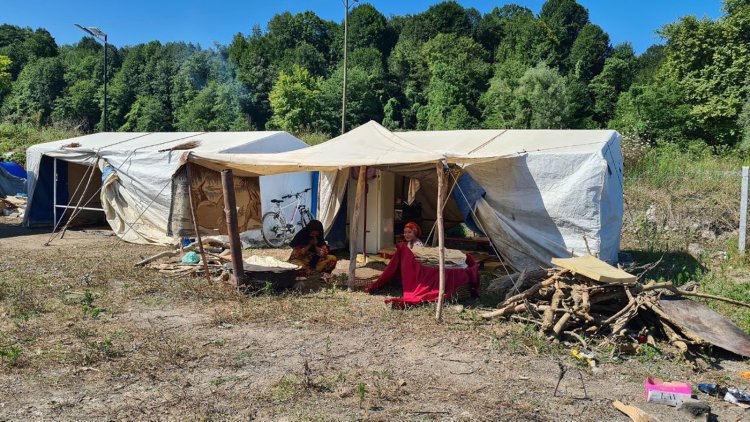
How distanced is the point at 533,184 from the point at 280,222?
5.17 m

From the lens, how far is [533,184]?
26.0 ft

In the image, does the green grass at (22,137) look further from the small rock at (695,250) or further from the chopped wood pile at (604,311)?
the small rock at (695,250)

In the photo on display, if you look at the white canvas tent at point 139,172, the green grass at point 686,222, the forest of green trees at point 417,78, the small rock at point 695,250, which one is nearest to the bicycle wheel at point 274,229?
the white canvas tent at point 139,172

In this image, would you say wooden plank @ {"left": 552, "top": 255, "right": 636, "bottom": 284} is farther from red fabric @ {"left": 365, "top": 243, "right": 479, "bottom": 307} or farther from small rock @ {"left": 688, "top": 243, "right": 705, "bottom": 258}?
small rock @ {"left": 688, "top": 243, "right": 705, "bottom": 258}

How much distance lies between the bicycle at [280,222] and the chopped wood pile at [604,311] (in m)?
6.08

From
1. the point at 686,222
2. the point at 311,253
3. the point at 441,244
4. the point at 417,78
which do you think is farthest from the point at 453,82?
the point at 441,244

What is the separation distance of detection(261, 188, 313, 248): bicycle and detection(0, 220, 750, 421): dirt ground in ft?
13.4

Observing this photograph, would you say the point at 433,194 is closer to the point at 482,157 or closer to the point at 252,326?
the point at 482,157

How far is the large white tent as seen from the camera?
7.36 metres

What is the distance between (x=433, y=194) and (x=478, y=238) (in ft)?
5.14

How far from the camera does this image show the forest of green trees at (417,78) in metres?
26.0

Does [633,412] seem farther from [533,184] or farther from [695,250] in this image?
[695,250]

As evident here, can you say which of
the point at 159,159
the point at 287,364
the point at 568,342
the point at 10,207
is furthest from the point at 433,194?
the point at 10,207

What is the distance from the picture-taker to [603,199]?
7711 mm
